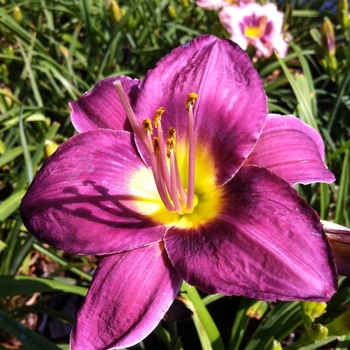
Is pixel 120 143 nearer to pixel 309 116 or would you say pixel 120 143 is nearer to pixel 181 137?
pixel 181 137

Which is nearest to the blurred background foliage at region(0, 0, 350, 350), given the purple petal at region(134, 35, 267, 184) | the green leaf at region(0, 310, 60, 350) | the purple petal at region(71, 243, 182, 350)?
the green leaf at region(0, 310, 60, 350)

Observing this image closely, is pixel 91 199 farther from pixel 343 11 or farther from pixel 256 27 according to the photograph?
pixel 343 11

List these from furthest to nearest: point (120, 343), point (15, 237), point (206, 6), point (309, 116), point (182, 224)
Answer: point (206, 6) < point (309, 116) < point (15, 237) < point (182, 224) < point (120, 343)

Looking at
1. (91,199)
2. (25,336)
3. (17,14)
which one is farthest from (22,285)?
(17,14)

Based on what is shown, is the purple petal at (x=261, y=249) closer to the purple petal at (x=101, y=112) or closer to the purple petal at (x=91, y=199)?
the purple petal at (x=91, y=199)

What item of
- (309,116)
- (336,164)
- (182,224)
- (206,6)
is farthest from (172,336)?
(206,6)

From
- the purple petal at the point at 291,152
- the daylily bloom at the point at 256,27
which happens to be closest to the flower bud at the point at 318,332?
the purple petal at the point at 291,152

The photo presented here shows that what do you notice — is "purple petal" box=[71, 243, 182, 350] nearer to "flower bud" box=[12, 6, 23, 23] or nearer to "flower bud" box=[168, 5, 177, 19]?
"flower bud" box=[12, 6, 23, 23]
